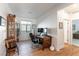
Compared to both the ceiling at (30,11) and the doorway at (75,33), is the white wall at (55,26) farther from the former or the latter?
the ceiling at (30,11)

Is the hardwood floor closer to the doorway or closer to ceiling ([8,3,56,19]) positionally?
the doorway

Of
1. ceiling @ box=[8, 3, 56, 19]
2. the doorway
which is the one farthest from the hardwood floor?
ceiling @ box=[8, 3, 56, 19]

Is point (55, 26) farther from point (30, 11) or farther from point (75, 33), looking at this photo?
point (30, 11)

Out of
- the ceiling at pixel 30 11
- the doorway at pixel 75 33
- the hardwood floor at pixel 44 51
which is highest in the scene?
the ceiling at pixel 30 11

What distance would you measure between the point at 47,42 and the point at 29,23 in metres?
1.50

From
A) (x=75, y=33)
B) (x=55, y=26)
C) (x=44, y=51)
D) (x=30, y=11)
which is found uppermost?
(x=30, y=11)

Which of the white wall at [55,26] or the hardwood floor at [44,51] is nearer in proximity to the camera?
the hardwood floor at [44,51]

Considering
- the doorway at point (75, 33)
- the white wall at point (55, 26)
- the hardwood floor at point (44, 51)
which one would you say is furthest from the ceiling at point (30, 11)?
the doorway at point (75, 33)

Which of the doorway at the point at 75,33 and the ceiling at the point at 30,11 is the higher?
the ceiling at the point at 30,11

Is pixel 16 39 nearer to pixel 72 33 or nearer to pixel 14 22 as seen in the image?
pixel 14 22

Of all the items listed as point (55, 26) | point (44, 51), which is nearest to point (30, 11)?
point (55, 26)

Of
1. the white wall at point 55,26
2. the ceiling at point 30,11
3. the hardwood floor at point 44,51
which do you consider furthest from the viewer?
the white wall at point 55,26

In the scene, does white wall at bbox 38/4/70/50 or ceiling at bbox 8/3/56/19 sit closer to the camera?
ceiling at bbox 8/3/56/19

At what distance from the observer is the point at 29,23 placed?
2.83 meters
